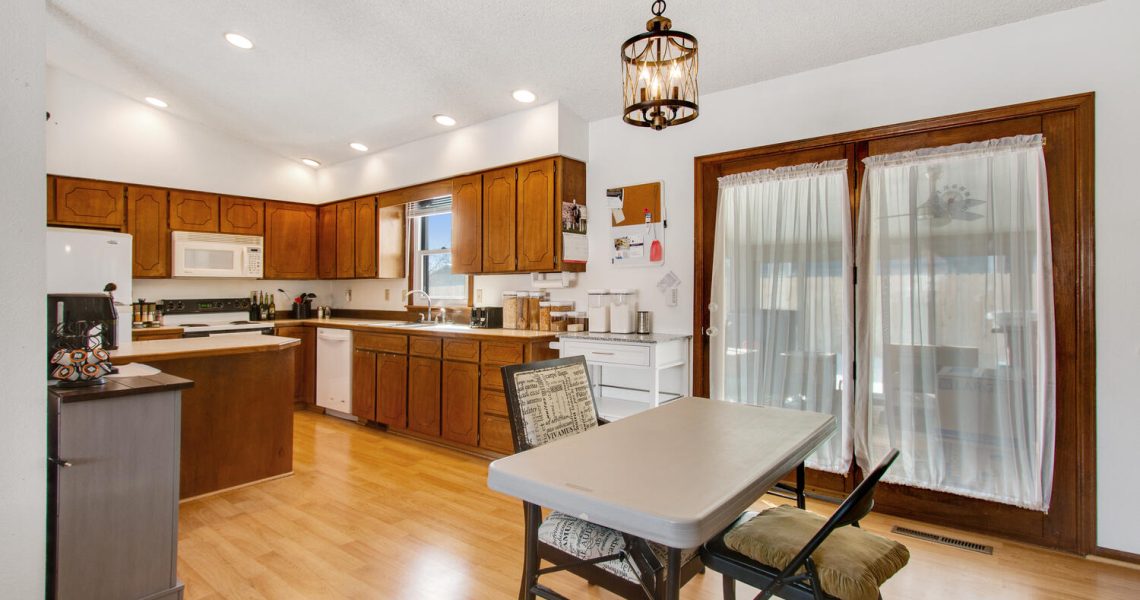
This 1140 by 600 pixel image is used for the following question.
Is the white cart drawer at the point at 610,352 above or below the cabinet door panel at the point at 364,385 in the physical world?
above

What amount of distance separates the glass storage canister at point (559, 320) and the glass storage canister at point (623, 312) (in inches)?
16.8

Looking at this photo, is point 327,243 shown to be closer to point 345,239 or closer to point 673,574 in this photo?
point 345,239

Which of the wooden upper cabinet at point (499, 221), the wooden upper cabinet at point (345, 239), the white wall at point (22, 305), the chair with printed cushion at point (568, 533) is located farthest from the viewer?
the wooden upper cabinet at point (345, 239)

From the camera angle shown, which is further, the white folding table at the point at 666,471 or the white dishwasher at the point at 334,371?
the white dishwasher at the point at 334,371

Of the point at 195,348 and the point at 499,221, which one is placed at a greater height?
the point at 499,221

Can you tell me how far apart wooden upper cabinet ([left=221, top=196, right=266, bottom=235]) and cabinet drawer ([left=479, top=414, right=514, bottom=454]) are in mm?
3400

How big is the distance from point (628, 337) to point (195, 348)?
2.48 meters

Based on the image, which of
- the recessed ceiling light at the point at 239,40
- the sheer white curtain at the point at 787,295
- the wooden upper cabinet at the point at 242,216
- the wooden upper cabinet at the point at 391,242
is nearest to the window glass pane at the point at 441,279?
the wooden upper cabinet at the point at 391,242

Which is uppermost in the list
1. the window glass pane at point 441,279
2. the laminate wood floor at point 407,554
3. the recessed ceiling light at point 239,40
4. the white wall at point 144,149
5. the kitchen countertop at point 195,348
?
the recessed ceiling light at point 239,40

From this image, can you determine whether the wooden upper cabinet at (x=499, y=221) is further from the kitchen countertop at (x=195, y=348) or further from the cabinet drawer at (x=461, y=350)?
the kitchen countertop at (x=195, y=348)

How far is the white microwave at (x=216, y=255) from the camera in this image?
16.4ft

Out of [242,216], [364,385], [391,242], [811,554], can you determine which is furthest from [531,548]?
[242,216]

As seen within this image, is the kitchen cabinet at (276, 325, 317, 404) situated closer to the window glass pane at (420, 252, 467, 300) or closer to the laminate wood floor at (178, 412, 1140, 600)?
the window glass pane at (420, 252, 467, 300)

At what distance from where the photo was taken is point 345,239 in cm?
573
